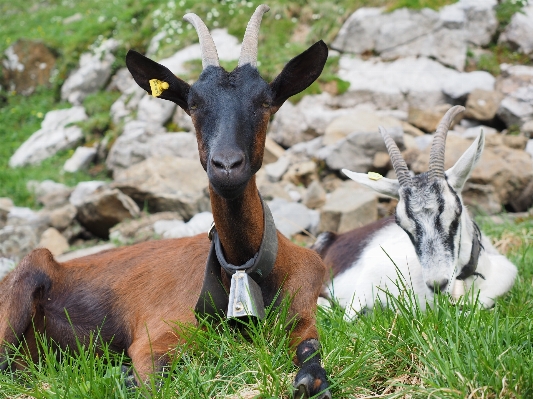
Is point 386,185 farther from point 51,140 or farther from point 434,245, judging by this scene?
point 51,140

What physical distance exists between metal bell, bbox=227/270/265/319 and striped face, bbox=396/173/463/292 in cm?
178

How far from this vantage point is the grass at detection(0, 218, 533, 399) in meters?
2.52

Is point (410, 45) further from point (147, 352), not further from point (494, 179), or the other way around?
point (147, 352)

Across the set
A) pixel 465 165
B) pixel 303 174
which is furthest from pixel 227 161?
pixel 303 174

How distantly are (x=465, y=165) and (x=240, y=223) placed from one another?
2482 millimetres

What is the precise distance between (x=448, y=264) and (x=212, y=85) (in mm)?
2349

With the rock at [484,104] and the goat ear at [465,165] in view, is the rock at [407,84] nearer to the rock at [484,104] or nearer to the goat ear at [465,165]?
the rock at [484,104]

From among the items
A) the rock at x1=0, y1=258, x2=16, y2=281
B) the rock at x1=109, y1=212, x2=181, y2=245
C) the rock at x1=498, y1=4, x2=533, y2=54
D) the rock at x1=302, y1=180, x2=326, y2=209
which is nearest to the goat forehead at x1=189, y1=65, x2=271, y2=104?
the rock at x1=0, y1=258, x2=16, y2=281

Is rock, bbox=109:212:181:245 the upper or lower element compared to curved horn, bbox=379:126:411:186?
lower

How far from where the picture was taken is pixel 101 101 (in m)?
15.1

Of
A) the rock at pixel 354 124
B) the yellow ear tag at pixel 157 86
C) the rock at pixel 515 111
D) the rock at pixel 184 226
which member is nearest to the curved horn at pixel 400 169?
A: the yellow ear tag at pixel 157 86

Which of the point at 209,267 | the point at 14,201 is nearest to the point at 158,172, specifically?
the point at 14,201

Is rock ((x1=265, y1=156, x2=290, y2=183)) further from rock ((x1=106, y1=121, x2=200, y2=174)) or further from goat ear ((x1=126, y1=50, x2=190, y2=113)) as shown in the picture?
goat ear ((x1=126, y1=50, x2=190, y2=113))

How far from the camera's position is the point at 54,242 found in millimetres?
8914
